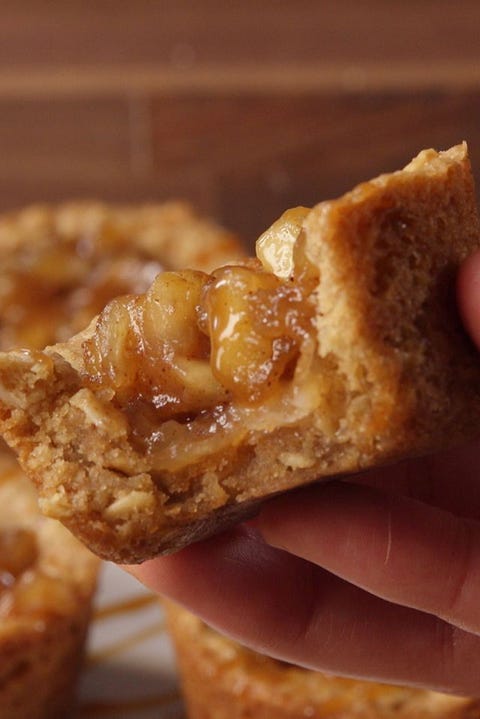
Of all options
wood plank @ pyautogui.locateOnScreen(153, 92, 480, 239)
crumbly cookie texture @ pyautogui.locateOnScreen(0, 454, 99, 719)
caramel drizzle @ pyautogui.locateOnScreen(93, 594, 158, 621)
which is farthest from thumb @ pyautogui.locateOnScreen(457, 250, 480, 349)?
wood plank @ pyautogui.locateOnScreen(153, 92, 480, 239)

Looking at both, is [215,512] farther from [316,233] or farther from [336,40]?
[336,40]

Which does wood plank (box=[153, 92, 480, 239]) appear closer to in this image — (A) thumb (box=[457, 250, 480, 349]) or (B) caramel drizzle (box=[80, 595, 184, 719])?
(B) caramel drizzle (box=[80, 595, 184, 719])

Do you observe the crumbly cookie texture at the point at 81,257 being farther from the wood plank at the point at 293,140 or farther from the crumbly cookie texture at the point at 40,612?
the wood plank at the point at 293,140

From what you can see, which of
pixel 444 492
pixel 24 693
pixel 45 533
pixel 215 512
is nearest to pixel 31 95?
pixel 45 533

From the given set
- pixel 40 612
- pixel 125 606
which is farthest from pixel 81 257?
pixel 40 612

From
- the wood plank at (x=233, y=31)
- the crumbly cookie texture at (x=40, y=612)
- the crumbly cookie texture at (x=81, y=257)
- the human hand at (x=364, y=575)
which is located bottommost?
the crumbly cookie texture at (x=40, y=612)

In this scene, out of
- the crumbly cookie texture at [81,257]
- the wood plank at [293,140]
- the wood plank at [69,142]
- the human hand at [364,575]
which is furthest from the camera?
the wood plank at [69,142]

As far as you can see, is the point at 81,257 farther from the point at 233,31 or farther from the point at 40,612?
the point at 233,31

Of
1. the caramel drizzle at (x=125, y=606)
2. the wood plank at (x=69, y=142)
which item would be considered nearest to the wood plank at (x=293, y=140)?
the wood plank at (x=69, y=142)

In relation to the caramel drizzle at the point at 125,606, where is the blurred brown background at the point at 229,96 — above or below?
above
